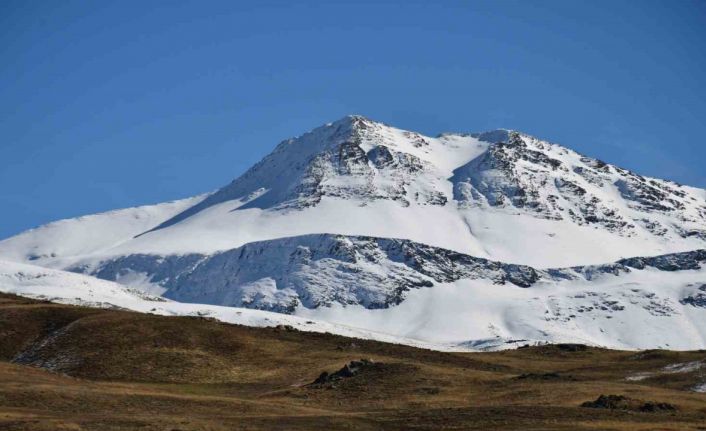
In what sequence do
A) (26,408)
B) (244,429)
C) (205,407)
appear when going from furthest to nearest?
(205,407) < (26,408) < (244,429)

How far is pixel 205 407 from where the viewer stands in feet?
241

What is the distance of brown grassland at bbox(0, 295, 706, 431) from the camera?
6812 cm

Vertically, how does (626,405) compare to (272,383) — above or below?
below

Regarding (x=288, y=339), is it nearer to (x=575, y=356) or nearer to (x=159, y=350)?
(x=159, y=350)

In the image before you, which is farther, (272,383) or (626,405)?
(272,383)

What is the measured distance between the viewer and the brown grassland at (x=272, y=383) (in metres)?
68.1

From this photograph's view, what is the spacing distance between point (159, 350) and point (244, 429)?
124ft

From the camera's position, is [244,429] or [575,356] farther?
[575,356]

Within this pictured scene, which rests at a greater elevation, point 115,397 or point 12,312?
point 12,312

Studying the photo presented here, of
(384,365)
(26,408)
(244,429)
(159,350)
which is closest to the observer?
(244,429)

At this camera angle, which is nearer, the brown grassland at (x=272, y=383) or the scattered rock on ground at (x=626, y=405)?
the brown grassland at (x=272, y=383)

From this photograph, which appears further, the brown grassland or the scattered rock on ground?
the scattered rock on ground

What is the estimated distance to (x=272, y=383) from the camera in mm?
92625

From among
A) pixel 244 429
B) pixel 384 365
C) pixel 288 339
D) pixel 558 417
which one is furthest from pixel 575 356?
pixel 244 429
